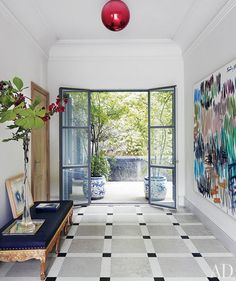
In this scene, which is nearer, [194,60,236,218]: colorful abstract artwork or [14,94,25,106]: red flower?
[14,94,25,106]: red flower

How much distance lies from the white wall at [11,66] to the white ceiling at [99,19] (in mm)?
144

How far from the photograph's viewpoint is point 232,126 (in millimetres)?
3174

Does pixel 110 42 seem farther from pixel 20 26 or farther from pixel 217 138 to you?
pixel 217 138

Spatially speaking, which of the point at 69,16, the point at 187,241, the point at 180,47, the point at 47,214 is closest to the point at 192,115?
the point at 180,47

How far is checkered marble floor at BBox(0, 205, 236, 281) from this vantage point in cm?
276

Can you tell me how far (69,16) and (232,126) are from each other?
2783mm

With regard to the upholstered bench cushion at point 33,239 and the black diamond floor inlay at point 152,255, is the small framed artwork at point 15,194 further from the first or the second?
the black diamond floor inlay at point 152,255

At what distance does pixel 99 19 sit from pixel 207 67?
1757 millimetres

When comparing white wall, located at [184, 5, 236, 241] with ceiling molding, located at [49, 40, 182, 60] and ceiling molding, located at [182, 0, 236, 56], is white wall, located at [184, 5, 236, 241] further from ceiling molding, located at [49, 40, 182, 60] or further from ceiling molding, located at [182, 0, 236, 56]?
ceiling molding, located at [49, 40, 182, 60]

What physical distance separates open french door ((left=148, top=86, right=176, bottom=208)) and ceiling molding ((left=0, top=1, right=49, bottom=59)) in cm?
220

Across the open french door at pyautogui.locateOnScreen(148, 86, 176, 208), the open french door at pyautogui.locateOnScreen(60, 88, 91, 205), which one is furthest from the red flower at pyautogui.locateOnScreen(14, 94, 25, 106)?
the open french door at pyautogui.locateOnScreen(148, 86, 176, 208)

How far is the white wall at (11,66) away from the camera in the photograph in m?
3.36

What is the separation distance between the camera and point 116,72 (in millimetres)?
5551

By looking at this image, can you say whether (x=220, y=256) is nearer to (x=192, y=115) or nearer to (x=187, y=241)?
(x=187, y=241)
